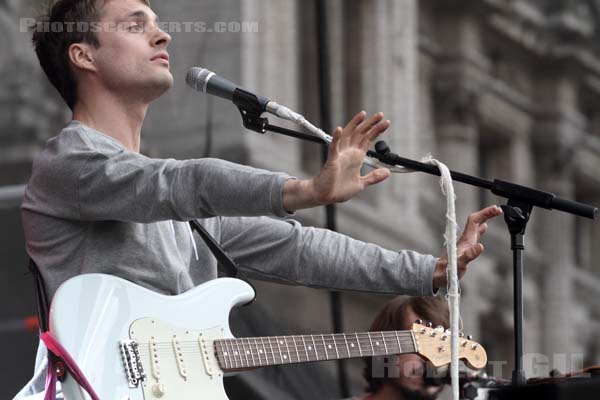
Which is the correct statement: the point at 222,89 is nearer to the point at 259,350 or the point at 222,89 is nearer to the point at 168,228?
the point at 168,228

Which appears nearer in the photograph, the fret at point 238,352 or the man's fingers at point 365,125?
the man's fingers at point 365,125

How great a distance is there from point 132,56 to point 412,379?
1.21 m

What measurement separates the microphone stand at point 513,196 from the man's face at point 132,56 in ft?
0.91

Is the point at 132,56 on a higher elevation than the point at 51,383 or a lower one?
higher

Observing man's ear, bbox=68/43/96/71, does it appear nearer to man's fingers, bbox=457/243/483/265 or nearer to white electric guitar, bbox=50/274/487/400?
white electric guitar, bbox=50/274/487/400

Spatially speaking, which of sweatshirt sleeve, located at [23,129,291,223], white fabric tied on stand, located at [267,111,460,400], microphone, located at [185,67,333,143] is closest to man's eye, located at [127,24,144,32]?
microphone, located at [185,67,333,143]

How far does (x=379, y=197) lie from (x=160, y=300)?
1026cm

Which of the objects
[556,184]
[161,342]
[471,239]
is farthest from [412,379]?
[556,184]

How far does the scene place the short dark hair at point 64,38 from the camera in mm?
3393

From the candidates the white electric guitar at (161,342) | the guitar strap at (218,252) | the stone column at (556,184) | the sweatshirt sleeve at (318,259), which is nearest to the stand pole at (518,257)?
the sweatshirt sleeve at (318,259)

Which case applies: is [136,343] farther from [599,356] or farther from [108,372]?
[599,356]

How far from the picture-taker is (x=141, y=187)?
2.98 meters

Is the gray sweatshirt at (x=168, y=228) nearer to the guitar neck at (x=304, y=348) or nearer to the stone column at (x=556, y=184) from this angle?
the guitar neck at (x=304, y=348)

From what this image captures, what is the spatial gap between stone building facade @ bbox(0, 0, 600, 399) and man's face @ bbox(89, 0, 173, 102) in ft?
4.26
